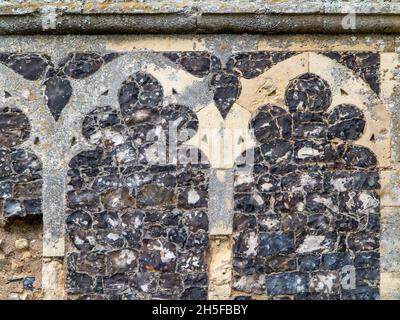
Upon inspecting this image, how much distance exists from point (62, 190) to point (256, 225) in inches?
45.8

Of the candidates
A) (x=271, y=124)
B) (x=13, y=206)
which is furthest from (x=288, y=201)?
(x=13, y=206)

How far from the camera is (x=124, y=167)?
32.0 feet

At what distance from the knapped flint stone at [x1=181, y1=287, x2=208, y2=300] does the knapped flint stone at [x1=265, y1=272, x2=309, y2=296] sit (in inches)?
14.7

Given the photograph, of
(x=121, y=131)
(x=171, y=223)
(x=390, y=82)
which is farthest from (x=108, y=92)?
(x=390, y=82)

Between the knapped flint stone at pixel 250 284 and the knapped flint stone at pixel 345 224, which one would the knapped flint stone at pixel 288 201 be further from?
the knapped flint stone at pixel 250 284

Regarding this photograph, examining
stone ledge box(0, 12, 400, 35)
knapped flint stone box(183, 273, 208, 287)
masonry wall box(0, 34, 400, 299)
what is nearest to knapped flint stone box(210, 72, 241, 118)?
masonry wall box(0, 34, 400, 299)

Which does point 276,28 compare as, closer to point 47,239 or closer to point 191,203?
point 191,203

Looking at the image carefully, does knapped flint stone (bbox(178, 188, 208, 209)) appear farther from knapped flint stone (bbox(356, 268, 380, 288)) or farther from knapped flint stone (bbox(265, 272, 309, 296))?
knapped flint stone (bbox(356, 268, 380, 288))

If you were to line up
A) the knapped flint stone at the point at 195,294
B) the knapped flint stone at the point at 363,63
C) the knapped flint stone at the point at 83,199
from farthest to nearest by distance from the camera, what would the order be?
the knapped flint stone at the point at 363,63 → the knapped flint stone at the point at 83,199 → the knapped flint stone at the point at 195,294

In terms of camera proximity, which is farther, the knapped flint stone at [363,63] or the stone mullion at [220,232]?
the knapped flint stone at [363,63]

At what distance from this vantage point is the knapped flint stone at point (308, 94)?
9805mm

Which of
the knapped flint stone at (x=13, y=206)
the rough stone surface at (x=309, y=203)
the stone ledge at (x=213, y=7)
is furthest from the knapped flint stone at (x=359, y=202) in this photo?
the knapped flint stone at (x=13, y=206)

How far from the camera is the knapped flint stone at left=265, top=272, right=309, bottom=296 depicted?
965 cm

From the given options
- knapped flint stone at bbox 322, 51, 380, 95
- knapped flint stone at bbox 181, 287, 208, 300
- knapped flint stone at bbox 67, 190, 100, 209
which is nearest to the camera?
knapped flint stone at bbox 181, 287, 208, 300
